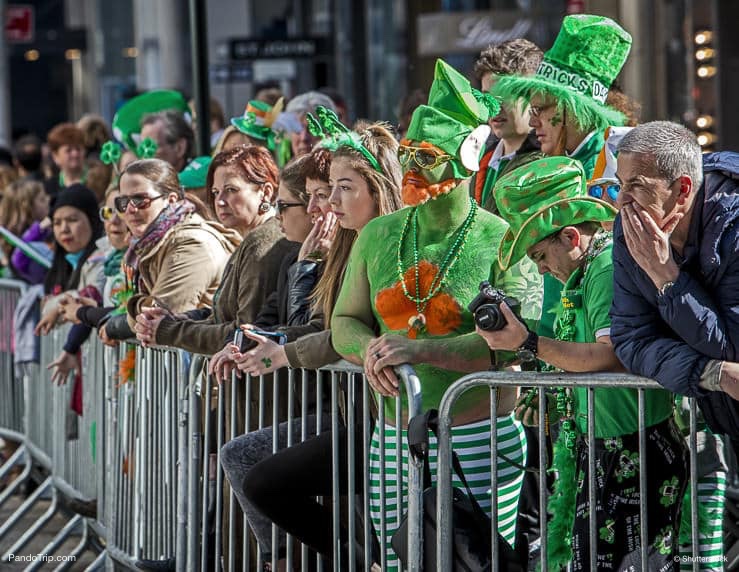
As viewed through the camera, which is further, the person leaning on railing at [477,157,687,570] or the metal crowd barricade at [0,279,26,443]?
the metal crowd barricade at [0,279,26,443]

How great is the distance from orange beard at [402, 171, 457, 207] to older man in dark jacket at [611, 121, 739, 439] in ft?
2.83

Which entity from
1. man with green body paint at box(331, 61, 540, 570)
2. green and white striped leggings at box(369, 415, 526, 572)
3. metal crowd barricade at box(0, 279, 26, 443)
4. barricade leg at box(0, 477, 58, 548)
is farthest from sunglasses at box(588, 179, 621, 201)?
A: metal crowd barricade at box(0, 279, 26, 443)

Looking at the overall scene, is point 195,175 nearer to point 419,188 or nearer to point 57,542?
point 57,542

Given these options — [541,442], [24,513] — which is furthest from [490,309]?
[24,513]

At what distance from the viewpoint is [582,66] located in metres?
5.97

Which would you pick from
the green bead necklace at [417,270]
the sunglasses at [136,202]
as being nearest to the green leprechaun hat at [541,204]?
the green bead necklace at [417,270]

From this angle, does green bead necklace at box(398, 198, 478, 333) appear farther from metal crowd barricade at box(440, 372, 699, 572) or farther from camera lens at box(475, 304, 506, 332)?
camera lens at box(475, 304, 506, 332)

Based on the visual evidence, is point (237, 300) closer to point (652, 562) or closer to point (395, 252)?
point (395, 252)

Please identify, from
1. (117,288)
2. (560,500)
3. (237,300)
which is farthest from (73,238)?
(560,500)

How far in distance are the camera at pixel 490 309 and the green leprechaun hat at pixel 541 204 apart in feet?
0.75

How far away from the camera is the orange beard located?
4973 millimetres

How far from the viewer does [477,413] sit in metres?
4.89

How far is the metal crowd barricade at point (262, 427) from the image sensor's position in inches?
206

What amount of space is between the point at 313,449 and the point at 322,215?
1.00 meters
